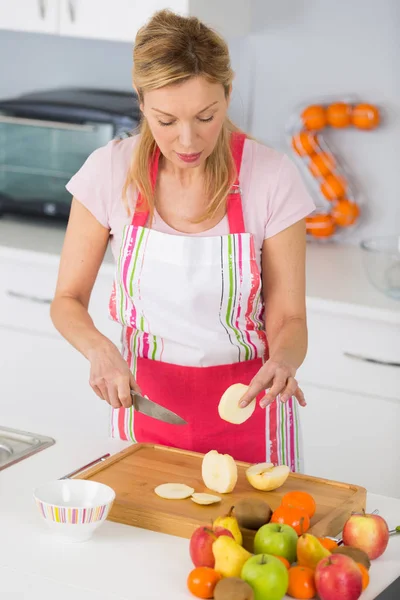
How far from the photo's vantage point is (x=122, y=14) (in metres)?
2.64

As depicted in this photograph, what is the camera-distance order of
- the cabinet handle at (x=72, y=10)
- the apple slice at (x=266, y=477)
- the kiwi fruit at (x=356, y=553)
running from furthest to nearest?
the cabinet handle at (x=72, y=10), the apple slice at (x=266, y=477), the kiwi fruit at (x=356, y=553)

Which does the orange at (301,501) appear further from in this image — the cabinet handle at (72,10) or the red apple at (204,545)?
the cabinet handle at (72,10)

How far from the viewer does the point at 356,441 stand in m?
2.48

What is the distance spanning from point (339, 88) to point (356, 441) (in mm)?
1032

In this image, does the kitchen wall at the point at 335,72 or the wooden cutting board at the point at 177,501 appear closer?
the wooden cutting board at the point at 177,501

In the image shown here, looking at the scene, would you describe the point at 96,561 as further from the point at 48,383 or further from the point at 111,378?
the point at 48,383

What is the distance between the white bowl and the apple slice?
0.22 m

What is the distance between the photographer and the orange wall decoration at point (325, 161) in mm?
2840

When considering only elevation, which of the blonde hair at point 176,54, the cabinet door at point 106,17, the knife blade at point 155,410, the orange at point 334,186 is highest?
the cabinet door at point 106,17

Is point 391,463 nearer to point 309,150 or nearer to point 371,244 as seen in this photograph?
point 371,244

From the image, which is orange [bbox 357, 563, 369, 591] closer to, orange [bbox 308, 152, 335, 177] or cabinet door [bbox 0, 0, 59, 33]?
orange [bbox 308, 152, 335, 177]

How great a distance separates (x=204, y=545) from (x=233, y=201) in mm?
714

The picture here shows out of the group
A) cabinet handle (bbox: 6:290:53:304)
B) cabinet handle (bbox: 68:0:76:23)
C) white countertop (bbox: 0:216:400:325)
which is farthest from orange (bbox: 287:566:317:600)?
cabinet handle (bbox: 68:0:76:23)

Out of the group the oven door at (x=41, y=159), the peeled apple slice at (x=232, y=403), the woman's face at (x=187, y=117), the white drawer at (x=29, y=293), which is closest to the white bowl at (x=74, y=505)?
the peeled apple slice at (x=232, y=403)
